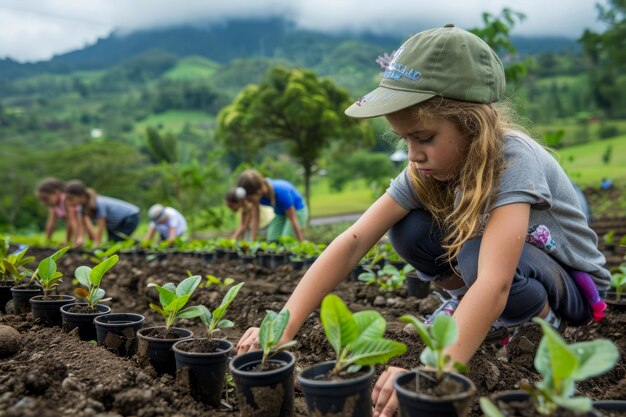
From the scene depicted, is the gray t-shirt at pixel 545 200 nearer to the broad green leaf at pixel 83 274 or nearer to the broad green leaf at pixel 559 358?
the broad green leaf at pixel 559 358

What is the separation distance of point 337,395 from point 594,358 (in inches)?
20.2

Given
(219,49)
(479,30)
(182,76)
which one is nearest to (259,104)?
(479,30)

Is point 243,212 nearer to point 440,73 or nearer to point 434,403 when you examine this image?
point 440,73

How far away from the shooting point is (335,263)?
A: 6.58 ft

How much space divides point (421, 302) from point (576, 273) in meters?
0.92

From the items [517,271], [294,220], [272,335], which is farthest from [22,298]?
[294,220]

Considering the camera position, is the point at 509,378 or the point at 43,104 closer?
the point at 509,378

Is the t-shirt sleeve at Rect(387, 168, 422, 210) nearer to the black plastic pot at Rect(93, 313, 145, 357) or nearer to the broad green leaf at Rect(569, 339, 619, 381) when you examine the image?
the black plastic pot at Rect(93, 313, 145, 357)

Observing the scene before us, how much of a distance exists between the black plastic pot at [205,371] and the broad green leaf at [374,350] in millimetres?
438

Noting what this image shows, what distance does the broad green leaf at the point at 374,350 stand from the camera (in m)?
1.30

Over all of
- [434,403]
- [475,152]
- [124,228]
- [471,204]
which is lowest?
[124,228]

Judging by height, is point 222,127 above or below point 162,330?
above

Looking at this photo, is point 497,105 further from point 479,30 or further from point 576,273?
point 479,30

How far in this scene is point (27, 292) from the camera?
8.08ft
